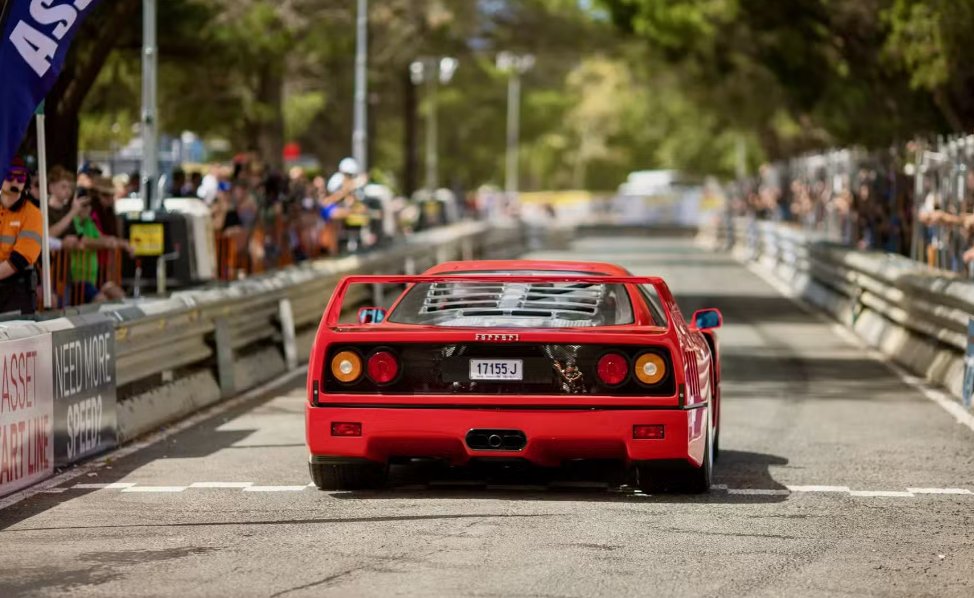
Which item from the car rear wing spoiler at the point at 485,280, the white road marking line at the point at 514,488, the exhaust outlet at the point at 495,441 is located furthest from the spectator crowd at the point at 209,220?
the exhaust outlet at the point at 495,441

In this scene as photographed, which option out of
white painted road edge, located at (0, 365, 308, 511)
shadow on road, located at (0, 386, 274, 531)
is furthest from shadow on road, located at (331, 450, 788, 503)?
shadow on road, located at (0, 386, 274, 531)

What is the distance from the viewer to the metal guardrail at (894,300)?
700 inches

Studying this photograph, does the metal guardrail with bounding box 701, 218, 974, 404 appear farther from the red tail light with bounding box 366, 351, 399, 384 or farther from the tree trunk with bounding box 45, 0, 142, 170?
the tree trunk with bounding box 45, 0, 142, 170

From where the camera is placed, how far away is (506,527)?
31.1 ft

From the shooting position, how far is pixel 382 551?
877cm

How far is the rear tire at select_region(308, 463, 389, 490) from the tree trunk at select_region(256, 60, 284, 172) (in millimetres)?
31668

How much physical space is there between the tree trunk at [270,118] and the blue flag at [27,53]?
29.6 meters

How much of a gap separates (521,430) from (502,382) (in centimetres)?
30

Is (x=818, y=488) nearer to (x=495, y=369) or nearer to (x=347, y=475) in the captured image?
(x=495, y=369)

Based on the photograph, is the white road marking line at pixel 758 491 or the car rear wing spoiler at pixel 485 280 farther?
the white road marking line at pixel 758 491

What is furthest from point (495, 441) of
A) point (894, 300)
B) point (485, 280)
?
point (894, 300)

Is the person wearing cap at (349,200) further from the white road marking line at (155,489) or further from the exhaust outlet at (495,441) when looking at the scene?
the exhaust outlet at (495,441)

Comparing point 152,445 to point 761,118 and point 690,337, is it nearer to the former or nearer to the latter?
point 690,337

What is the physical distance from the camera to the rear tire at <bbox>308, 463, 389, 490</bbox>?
10703mm
